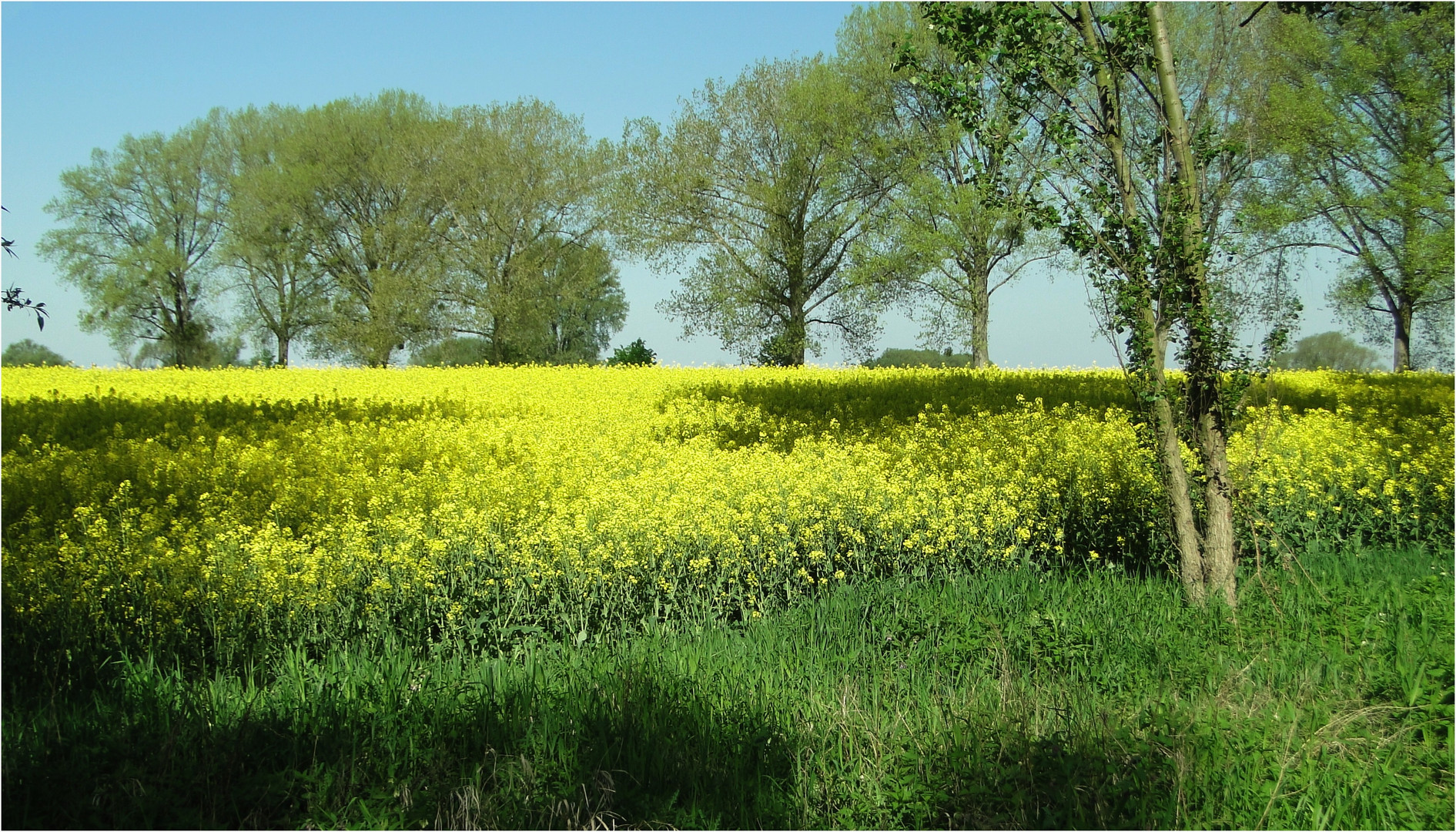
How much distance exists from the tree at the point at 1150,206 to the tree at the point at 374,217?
30.7 metres

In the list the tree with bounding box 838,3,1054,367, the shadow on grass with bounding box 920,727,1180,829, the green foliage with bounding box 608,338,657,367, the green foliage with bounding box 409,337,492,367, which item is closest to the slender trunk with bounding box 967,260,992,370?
the tree with bounding box 838,3,1054,367

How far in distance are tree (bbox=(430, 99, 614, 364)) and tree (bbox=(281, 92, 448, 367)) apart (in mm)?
894

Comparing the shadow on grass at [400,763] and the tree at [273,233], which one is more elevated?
the tree at [273,233]

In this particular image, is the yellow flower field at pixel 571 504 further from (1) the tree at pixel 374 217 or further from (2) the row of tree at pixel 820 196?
(1) the tree at pixel 374 217

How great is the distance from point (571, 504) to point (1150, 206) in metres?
4.41

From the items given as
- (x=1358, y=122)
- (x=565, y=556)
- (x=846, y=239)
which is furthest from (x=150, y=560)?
(x=1358, y=122)

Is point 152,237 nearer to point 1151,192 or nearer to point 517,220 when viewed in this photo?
point 517,220

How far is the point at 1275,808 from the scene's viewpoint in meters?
3.20

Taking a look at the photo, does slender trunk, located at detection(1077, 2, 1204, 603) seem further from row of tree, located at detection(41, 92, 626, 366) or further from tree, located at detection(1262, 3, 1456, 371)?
row of tree, located at detection(41, 92, 626, 366)

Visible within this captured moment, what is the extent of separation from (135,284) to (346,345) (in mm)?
8451

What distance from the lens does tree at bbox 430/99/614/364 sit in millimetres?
33875

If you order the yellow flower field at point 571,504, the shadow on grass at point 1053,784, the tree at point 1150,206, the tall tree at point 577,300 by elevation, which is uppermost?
the tall tree at point 577,300

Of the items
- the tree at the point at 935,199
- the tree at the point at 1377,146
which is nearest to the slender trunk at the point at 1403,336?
the tree at the point at 1377,146

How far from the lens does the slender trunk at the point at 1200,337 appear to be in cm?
555
